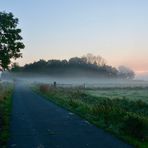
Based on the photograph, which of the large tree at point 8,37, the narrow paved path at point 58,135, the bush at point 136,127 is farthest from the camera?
the large tree at point 8,37

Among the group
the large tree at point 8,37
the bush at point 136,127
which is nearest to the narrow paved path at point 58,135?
the bush at point 136,127

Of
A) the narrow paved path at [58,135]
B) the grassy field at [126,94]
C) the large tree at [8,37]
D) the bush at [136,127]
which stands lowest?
the narrow paved path at [58,135]

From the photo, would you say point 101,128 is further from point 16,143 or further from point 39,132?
point 16,143

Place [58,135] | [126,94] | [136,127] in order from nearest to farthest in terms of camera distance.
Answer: [58,135], [136,127], [126,94]

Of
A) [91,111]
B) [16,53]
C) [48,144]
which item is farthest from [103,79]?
[48,144]

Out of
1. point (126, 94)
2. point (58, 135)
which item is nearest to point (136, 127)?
point (58, 135)

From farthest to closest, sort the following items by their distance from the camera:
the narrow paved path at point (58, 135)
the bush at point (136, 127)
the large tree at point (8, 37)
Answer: the large tree at point (8, 37) → the bush at point (136, 127) → the narrow paved path at point (58, 135)

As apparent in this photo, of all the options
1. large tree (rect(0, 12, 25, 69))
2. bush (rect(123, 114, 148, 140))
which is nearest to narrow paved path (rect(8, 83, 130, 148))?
bush (rect(123, 114, 148, 140))

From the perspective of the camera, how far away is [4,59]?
129 feet

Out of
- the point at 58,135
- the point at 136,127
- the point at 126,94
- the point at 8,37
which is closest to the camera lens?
the point at 58,135

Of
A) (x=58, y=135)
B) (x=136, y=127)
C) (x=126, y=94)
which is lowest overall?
(x=58, y=135)

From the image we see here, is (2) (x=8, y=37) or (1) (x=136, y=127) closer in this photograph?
(1) (x=136, y=127)

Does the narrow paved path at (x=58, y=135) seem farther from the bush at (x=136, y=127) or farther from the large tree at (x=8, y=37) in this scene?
the large tree at (x=8, y=37)

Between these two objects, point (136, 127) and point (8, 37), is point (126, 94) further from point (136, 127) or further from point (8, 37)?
point (136, 127)
